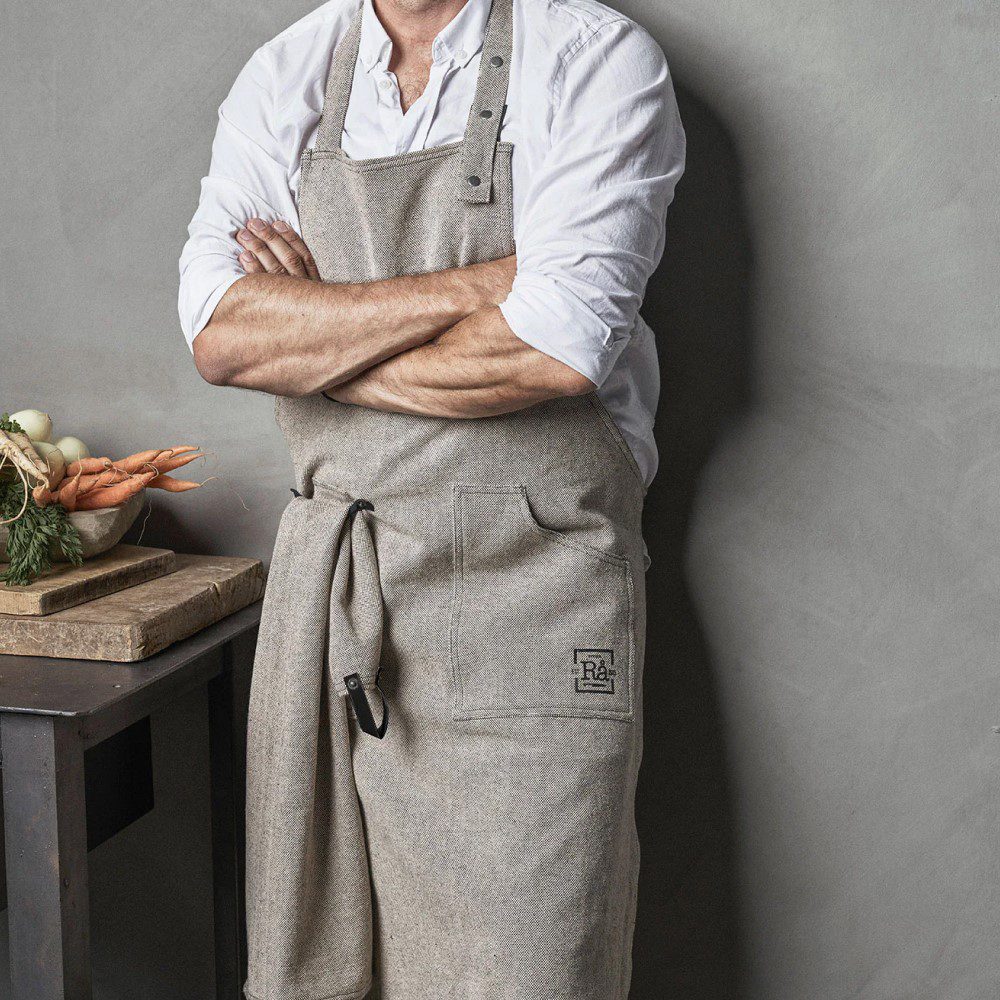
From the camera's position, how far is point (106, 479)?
1.37 metres

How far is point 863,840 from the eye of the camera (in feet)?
4.62

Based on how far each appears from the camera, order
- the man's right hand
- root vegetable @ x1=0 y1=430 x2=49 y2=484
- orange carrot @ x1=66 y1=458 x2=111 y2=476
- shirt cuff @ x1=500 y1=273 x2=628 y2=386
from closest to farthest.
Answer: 1. shirt cuff @ x1=500 y1=273 x2=628 y2=386
2. the man's right hand
3. root vegetable @ x1=0 y1=430 x2=49 y2=484
4. orange carrot @ x1=66 y1=458 x2=111 y2=476

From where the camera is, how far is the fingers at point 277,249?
118cm

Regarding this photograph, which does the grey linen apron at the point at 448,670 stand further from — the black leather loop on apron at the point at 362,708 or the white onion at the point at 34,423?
the white onion at the point at 34,423

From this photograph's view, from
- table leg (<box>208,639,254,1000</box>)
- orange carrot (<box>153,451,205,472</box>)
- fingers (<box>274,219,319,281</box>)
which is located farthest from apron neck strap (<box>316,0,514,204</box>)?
table leg (<box>208,639,254,1000</box>)

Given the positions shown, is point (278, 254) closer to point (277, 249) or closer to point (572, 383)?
point (277, 249)

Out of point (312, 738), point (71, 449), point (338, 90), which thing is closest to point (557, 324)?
point (338, 90)

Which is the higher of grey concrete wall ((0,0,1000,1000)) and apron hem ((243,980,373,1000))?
grey concrete wall ((0,0,1000,1000))

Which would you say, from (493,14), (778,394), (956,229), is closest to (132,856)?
(778,394)

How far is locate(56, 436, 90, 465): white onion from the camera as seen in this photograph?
4.66 feet

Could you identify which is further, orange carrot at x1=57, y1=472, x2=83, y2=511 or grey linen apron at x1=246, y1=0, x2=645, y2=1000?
orange carrot at x1=57, y1=472, x2=83, y2=511

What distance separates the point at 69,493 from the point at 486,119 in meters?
0.71

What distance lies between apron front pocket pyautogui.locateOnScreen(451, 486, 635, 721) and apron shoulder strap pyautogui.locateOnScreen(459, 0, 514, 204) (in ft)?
1.08

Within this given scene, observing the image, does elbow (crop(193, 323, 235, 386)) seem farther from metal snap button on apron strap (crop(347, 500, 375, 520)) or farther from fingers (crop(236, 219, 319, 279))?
metal snap button on apron strap (crop(347, 500, 375, 520))
